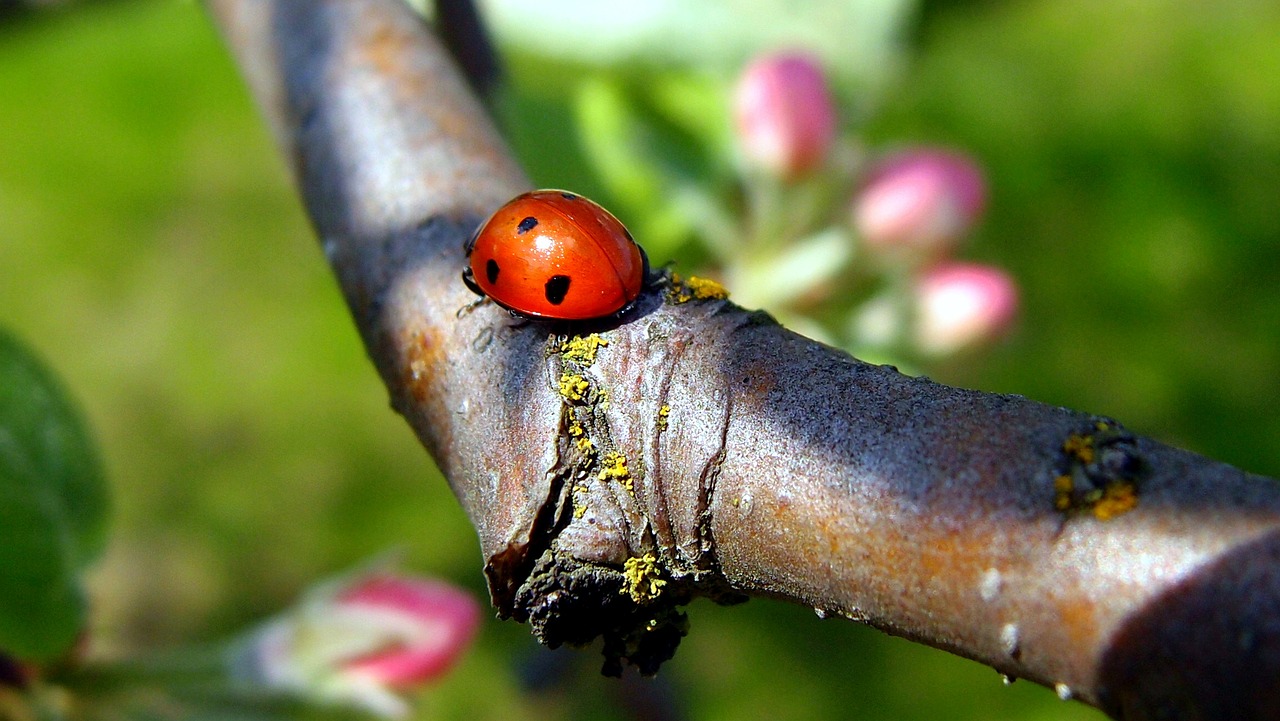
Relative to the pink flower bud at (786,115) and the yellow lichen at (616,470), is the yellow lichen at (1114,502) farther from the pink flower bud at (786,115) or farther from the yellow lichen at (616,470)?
the pink flower bud at (786,115)

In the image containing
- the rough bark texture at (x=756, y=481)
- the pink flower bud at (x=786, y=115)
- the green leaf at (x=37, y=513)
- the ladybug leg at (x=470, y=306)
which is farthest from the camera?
the pink flower bud at (x=786, y=115)

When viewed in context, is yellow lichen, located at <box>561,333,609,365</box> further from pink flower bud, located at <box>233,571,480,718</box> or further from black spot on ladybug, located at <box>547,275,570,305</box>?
pink flower bud, located at <box>233,571,480,718</box>

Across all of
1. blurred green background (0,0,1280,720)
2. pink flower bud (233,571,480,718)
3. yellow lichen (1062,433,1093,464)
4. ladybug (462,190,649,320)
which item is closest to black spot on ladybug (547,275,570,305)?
ladybug (462,190,649,320)

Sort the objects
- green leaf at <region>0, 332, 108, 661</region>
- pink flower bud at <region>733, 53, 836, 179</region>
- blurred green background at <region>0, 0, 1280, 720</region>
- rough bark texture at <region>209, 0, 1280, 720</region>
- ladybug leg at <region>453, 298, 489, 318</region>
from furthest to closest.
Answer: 1. blurred green background at <region>0, 0, 1280, 720</region>
2. pink flower bud at <region>733, 53, 836, 179</region>
3. green leaf at <region>0, 332, 108, 661</region>
4. ladybug leg at <region>453, 298, 489, 318</region>
5. rough bark texture at <region>209, 0, 1280, 720</region>

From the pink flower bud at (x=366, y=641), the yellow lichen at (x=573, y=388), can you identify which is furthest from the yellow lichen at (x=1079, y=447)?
the pink flower bud at (x=366, y=641)

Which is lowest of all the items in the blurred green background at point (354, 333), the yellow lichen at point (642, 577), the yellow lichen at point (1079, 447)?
the blurred green background at point (354, 333)

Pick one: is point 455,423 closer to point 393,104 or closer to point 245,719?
point 393,104

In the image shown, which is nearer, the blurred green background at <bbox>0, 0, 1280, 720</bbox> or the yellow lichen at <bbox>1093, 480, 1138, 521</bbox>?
the yellow lichen at <bbox>1093, 480, 1138, 521</bbox>
